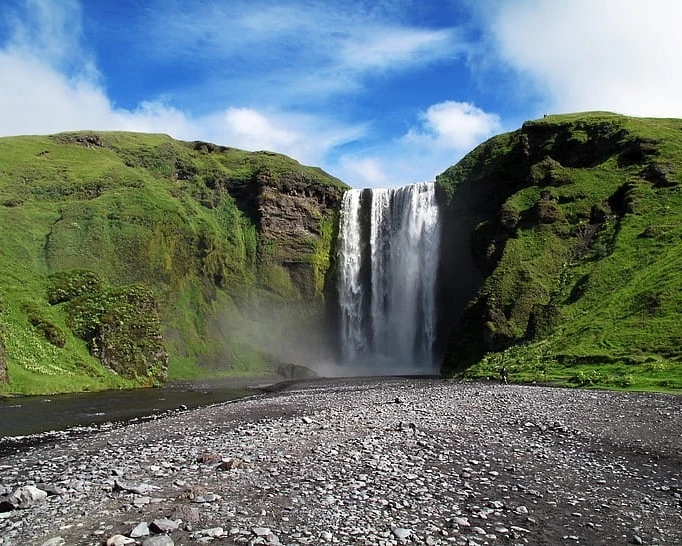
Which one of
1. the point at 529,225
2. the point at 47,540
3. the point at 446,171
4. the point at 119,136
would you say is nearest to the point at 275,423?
the point at 47,540

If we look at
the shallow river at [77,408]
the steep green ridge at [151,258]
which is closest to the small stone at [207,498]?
the shallow river at [77,408]

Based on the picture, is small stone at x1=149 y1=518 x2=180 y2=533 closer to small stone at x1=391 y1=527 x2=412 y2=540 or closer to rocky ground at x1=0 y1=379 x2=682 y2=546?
rocky ground at x1=0 y1=379 x2=682 y2=546

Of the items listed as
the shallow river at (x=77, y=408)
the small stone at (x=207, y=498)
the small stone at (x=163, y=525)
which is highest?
the small stone at (x=163, y=525)

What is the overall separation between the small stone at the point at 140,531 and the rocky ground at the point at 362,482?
0.02m

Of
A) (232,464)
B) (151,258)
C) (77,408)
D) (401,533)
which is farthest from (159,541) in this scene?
(151,258)

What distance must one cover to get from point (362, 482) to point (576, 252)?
178 feet

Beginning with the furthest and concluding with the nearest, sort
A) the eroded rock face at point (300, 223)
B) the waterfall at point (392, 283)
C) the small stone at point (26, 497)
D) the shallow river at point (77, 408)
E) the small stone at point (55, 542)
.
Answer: the eroded rock face at point (300, 223), the waterfall at point (392, 283), the shallow river at point (77, 408), the small stone at point (26, 497), the small stone at point (55, 542)

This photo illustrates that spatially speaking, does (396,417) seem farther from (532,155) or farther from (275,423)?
(532,155)

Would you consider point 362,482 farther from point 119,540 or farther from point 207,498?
point 119,540

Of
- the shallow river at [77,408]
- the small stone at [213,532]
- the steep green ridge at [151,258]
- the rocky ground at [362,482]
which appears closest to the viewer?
the small stone at [213,532]

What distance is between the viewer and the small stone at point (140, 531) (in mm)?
8095

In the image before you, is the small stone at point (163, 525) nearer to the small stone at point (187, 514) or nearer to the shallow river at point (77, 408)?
the small stone at point (187, 514)

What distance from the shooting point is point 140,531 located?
26.9 ft

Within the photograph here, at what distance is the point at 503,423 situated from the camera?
18.8 m
